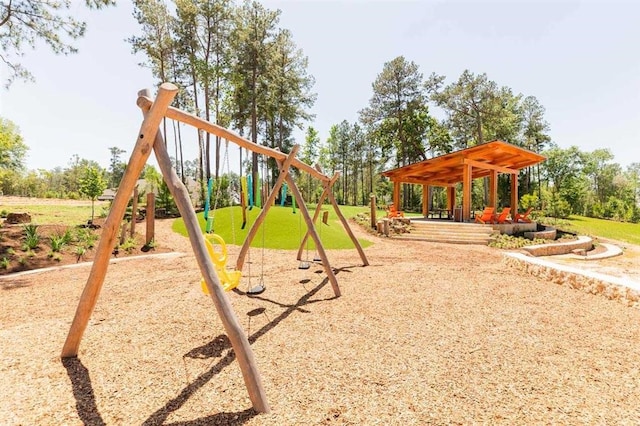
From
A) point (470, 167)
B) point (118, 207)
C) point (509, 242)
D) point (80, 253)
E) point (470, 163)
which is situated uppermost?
point (470, 163)

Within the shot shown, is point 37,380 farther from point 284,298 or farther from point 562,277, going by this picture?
point 562,277

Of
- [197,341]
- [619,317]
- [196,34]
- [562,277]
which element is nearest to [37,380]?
[197,341]

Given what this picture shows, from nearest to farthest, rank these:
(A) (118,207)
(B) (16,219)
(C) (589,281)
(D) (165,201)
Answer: (A) (118,207), (C) (589,281), (B) (16,219), (D) (165,201)

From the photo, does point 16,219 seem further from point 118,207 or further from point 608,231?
point 608,231

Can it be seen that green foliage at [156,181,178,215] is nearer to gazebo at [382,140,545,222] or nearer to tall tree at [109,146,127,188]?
gazebo at [382,140,545,222]

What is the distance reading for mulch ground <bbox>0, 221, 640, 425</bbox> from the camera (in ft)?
7.37

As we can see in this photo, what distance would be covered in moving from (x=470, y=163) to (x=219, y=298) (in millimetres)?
15582

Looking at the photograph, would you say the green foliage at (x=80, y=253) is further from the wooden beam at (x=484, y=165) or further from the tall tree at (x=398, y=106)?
the tall tree at (x=398, y=106)

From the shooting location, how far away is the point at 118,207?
280 cm

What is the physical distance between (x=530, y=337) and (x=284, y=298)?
348cm

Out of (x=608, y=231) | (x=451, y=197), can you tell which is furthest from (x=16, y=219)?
(x=608, y=231)

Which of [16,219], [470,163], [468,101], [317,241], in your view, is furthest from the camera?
[468,101]

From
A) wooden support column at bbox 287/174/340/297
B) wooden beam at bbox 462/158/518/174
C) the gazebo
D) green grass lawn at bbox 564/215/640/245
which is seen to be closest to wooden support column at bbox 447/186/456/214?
the gazebo

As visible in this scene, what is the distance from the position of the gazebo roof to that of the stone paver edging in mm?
8899
